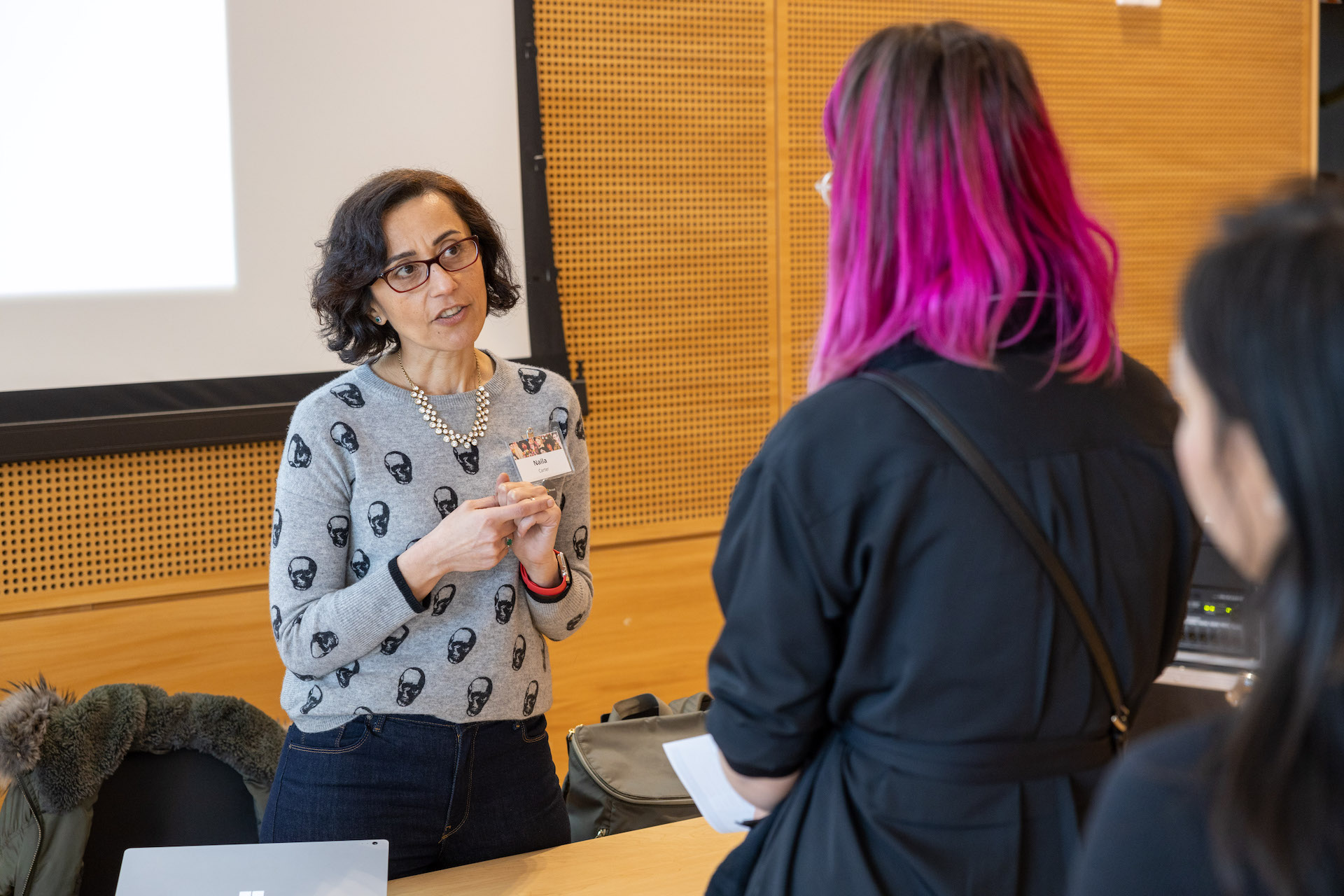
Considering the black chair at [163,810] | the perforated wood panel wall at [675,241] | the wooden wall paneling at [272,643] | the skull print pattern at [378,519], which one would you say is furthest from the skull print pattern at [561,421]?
the perforated wood panel wall at [675,241]

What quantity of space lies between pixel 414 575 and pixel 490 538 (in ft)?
0.42

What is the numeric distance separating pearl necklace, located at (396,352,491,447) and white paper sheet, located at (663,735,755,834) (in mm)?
759

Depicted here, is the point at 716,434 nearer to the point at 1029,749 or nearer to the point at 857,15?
the point at 857,15

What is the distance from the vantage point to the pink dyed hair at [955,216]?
3.29 ft

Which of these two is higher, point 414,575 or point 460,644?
point 414,575

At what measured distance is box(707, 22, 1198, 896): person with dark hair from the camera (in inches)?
38.8

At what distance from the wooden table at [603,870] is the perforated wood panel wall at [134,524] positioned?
1.74m

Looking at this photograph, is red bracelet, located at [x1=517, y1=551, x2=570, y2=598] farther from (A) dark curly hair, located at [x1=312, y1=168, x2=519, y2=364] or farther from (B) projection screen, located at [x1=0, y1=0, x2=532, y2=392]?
(B) projection screen, located at [x1=0, y1=0, x2=532, y2=392]

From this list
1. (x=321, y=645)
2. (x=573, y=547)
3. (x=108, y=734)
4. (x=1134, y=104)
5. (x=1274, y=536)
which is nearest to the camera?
(x=1274, y=536)

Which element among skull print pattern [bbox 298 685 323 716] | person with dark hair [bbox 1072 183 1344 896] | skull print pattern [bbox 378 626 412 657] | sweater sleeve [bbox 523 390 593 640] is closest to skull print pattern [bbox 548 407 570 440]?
sweater sleeve [bbox 523 390 593 640]

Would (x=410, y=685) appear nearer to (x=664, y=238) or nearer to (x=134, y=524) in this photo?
(x=134, y=524)

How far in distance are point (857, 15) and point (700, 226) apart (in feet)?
3.33

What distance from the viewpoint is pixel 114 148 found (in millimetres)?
2945

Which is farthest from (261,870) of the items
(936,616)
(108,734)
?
(936,616)
